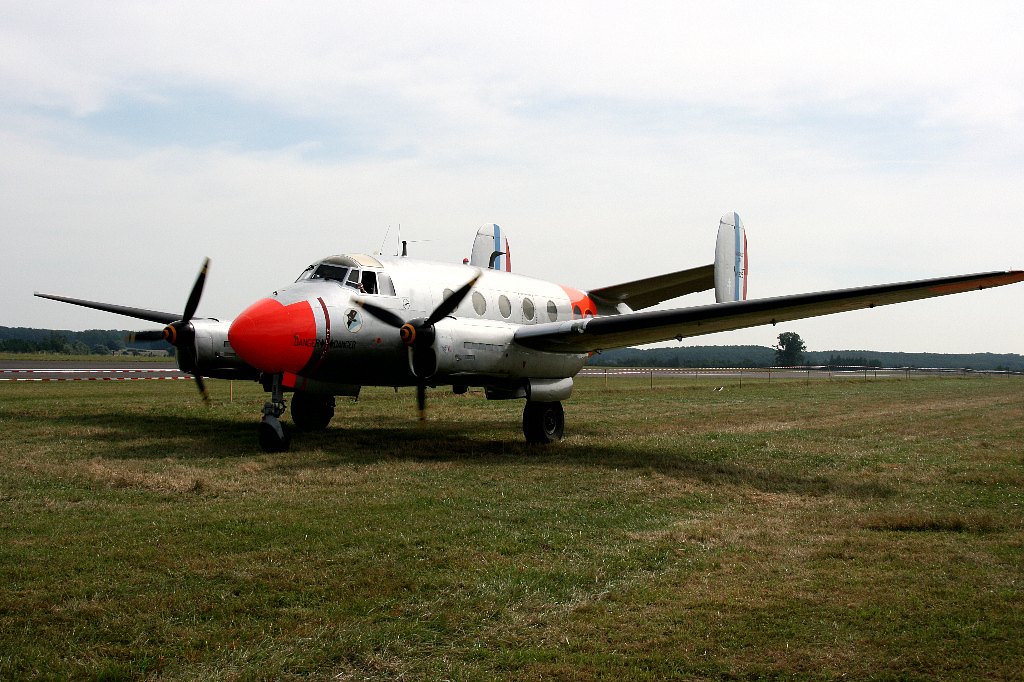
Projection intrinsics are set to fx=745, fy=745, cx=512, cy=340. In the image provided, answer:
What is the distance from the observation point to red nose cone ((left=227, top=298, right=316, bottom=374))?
39.4ft

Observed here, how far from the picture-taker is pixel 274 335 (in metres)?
12.1

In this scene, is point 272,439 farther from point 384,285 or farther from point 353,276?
point 384,285

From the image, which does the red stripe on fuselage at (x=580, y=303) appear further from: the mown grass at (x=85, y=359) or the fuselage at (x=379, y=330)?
the mown grass at (x=85, y=359)

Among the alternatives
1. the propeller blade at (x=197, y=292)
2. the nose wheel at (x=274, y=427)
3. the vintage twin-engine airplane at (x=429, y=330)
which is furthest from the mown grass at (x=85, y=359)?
the nose wheel at (x=274, y=427)

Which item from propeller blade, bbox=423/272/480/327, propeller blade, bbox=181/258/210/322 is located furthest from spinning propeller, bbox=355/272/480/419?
propeller blade, bbox=181/258/210/322

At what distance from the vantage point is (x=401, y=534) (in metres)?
7.50

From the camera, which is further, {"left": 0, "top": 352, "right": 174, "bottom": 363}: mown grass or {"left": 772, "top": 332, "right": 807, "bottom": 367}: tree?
{"left": 772, "top": 332, "right": 807, "bottom": 367}: tree

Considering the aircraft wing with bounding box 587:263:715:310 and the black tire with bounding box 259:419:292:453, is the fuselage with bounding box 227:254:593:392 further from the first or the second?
the aircraft wing with bounding box 587:263:715:310

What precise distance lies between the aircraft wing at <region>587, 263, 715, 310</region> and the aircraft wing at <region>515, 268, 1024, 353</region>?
9.91 feet

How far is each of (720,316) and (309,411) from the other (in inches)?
367

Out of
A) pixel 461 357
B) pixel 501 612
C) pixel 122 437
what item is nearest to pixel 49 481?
pixel 122 437

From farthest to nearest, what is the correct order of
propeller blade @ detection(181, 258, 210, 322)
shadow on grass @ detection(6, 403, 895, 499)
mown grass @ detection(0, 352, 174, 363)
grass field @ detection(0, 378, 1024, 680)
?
1. mown grass @ detection(0, 352, 174, 363)
2. propeller blade @ detection(181, 258, 210, 322)
3. shadow on grass @ detection(6, 403, 895, 499)
4. grass field @ detection(0, 378, 1024, 680)

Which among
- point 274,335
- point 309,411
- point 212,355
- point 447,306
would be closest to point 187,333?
point 212,355

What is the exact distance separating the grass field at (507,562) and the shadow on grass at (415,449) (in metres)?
0.11
